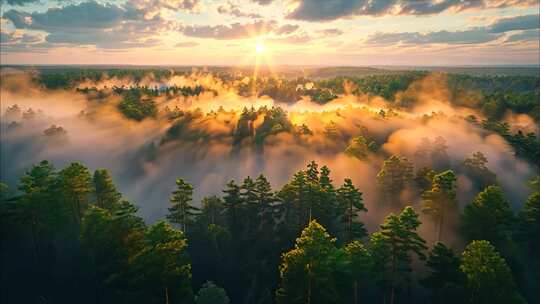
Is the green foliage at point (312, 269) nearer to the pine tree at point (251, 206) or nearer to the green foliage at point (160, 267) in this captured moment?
the green foliage at point (160, 267)

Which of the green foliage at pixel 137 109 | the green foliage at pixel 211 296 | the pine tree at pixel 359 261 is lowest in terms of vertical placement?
the green foliage at pixel 211 296

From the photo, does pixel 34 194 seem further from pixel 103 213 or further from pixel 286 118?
pixel 286 118

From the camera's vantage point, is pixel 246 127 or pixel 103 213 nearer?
pixel 103 213

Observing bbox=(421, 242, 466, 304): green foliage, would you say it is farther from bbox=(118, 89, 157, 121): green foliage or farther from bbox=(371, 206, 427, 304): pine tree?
bbox=(118, 89, 157, 121): green foliage

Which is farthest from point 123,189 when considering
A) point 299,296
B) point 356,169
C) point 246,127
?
point 299,296

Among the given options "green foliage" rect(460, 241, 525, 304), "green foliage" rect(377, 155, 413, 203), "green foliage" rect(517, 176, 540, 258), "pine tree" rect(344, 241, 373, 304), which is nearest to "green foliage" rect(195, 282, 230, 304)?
"pine tree" rect(344, 241, 373, 304)

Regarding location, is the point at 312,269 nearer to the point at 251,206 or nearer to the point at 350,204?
the point at 350,204

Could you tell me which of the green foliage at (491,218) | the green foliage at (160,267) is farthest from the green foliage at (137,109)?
the green foliage at (491,218)

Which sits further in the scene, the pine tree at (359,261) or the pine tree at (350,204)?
the pine tree at (350,204)
